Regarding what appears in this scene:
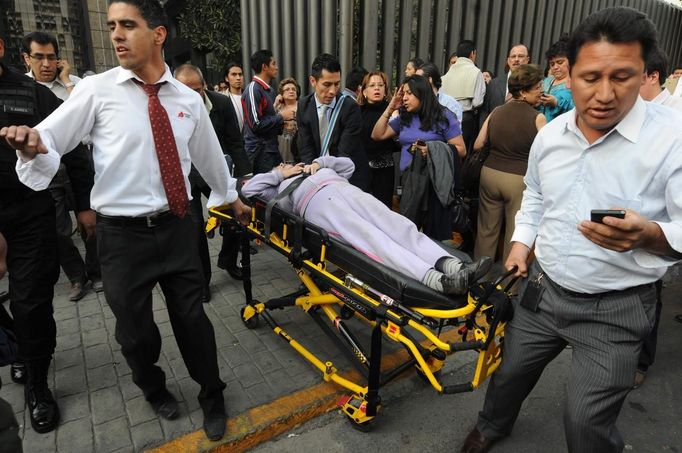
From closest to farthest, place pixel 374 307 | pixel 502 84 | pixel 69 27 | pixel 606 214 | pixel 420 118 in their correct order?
pixel 606 214
pixel 374 307
pixel 420 118
pixel 502 84
pixel 69 27

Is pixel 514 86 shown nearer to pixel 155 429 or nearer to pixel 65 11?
pixel 155 429

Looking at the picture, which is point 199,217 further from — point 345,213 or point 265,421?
point 265,421

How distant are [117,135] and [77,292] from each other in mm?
2404

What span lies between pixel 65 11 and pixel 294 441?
8.19m

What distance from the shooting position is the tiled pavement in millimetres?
2402

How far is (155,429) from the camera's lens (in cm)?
243

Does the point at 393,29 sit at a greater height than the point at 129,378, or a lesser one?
greater

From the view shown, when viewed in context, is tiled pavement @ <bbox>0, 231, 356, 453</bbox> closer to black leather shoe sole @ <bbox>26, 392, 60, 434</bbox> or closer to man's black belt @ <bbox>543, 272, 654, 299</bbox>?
black leather shoe sole @ <bbox>26, 392, 60, 434</bbox>

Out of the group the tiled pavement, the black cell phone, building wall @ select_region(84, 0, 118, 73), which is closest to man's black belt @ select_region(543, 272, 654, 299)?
the black cell phone

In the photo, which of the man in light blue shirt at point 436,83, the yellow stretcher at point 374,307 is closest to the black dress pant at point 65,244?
the yellow stretcher at point 374,307

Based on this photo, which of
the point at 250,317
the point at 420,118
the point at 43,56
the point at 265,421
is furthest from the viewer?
the point at 420,118

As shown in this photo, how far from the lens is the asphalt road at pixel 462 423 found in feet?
8.13

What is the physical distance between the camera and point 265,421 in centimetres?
253

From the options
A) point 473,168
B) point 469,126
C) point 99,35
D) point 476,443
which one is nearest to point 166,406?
point 476,443
